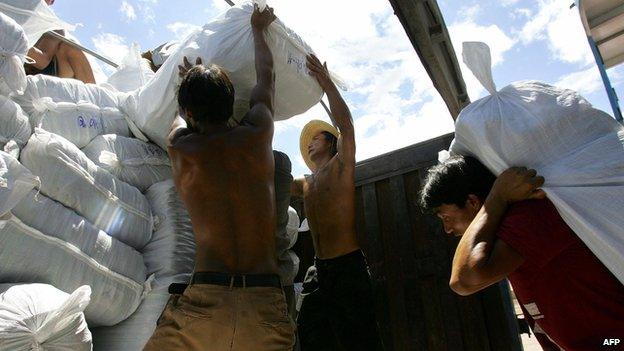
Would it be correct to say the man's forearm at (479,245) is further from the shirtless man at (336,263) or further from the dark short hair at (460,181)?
the shirtless man at (336,263)

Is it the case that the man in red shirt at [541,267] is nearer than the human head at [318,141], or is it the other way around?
the man in red shirt at [541,267]

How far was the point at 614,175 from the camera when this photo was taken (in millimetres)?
1143

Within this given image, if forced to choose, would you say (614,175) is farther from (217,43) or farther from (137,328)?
(137,328)

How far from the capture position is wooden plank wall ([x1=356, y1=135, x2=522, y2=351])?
2344 millimetres

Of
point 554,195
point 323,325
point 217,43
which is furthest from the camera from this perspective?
point 323,325

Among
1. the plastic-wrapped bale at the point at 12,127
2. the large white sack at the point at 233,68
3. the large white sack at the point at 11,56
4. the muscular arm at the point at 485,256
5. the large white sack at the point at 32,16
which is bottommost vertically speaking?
the muscular arm at the point at 485,256

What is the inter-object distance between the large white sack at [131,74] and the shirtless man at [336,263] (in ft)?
3.50

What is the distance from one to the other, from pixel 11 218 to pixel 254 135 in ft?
2.71

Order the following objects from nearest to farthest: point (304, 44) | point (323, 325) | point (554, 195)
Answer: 1. point (554, 195)
2. point (304, 44)
3. point (323, 325)

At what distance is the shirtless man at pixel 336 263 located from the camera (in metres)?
2.19

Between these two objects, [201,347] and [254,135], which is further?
[254,135]

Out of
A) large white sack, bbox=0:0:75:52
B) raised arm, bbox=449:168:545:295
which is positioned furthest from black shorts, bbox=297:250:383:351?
large white sack, bbox=0:0:75:52

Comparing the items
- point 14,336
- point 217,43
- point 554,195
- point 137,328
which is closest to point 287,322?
point 137,328
